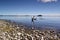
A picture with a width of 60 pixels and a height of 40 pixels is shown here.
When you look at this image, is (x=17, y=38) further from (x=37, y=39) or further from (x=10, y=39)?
(x=37, y=39)

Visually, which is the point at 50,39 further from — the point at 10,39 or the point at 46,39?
the point at 10,39

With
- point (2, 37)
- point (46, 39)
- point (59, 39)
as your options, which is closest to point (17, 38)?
point (2, 37)

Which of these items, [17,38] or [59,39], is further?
[59,39]

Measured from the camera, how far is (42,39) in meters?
12.2

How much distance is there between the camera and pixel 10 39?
11.6 m

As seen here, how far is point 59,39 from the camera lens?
12969 millimetres

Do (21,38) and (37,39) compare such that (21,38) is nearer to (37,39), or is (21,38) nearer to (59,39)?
(37,39)

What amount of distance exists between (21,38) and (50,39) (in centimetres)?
210

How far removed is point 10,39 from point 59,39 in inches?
148

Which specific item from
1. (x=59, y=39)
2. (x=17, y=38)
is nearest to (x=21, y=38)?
(x=17, y=38)

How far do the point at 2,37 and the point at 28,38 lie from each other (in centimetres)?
175

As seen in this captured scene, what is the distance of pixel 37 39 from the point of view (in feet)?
39.5

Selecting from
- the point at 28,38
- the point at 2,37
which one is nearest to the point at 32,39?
the point at 28,38

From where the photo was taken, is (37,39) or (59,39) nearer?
(37,39)
